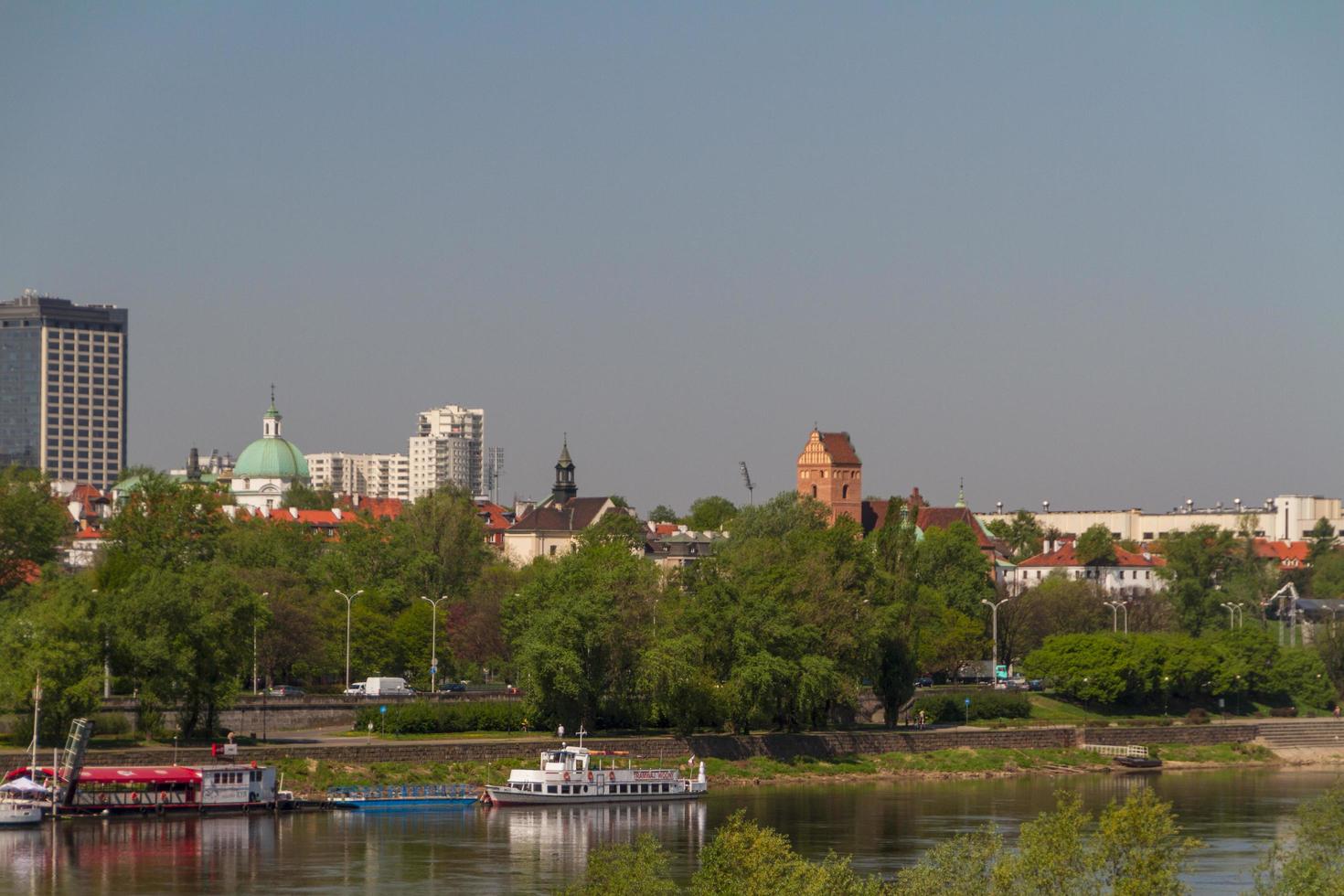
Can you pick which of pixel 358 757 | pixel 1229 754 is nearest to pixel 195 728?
pixel 358 757

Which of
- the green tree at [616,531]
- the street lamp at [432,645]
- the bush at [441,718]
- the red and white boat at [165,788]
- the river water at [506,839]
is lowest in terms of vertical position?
the river water at [506,839]

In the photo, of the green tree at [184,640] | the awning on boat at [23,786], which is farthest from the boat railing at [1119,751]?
the awning on boat at [23,786]

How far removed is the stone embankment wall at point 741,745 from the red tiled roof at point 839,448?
6762 centimetres

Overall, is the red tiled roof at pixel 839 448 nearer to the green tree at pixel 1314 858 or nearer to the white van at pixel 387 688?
the white van at pixel 387 688

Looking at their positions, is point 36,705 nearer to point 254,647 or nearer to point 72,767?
point 72,767

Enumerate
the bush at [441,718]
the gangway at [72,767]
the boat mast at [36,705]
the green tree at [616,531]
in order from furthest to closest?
the green tree at [616,531] → the bush at [441,718] → the boat mast at [36,705] → the gangway at [72,767]

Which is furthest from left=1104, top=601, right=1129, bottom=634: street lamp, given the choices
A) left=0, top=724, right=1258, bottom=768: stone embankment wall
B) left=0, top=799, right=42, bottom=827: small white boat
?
left=0, top=799, right=42, bottom=827: small white boat

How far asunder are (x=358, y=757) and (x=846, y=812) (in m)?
20.0

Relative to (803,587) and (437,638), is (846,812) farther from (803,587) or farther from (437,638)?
(437,638)

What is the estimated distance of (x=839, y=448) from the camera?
188625mm

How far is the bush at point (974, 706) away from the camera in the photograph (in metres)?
118

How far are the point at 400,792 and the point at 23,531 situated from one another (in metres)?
48.2

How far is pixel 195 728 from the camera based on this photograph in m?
90.9

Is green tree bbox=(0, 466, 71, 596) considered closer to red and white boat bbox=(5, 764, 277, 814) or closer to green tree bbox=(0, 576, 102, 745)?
green tree bbox=(0, 576, 102, 745)
